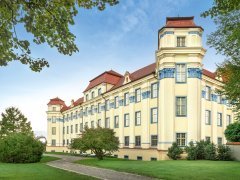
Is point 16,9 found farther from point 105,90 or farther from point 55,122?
point 55,122

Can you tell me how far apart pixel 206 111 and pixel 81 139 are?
14.4 metres

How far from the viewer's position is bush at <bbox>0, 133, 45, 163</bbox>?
29219 millimetres

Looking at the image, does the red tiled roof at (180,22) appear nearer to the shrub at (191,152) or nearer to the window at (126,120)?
the shrub at (191,152)

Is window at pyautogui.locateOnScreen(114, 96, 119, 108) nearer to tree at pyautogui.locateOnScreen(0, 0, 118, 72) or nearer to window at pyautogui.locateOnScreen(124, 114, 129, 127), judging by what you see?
window at pyautogui.locateOnScreen(124, 114, 129, 127)

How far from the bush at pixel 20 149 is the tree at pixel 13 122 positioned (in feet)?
139

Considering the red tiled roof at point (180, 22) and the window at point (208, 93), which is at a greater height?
the red tiled roof at point (180, 22)

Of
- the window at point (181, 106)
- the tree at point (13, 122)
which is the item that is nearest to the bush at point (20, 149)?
the window at point (181, 106)

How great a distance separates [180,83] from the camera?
31078 millimetres

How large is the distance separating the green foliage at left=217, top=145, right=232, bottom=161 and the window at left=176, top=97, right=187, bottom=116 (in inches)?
198

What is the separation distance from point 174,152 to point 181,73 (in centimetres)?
801

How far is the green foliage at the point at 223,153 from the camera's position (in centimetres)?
2747

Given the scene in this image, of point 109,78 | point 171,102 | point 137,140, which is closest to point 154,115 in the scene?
point 171,102

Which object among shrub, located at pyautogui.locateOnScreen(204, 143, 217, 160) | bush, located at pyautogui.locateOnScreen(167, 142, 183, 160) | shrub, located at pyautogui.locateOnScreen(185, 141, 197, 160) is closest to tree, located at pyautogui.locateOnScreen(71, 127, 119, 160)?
bush, located at pyautogui.locateOnScreen(167, 142, 183, 160)

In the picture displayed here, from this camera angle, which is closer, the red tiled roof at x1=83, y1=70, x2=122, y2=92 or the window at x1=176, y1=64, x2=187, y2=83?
the window at x1=176, y1=64, x2=187, y2=83
